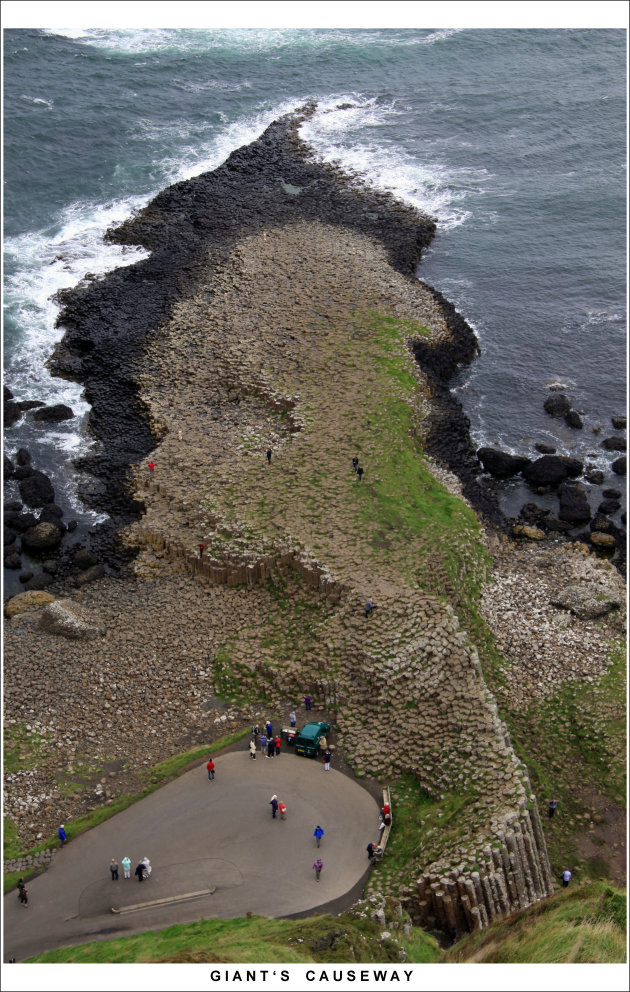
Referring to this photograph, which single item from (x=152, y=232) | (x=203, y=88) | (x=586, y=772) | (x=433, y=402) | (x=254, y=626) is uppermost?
(x=203, y=88)

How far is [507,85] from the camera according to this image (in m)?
145

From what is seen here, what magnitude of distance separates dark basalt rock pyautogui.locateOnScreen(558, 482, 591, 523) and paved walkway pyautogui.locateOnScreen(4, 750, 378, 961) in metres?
34.0

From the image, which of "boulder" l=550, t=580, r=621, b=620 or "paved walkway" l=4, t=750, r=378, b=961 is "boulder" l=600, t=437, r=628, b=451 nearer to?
"boulder" l=550, t=580, r=621, b=620

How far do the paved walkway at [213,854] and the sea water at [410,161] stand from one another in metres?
28.1

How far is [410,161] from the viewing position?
122125 mm

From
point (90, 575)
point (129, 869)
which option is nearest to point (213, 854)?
point (129, 869)

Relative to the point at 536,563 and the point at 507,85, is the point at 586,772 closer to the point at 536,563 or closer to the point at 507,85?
the point at 536,563

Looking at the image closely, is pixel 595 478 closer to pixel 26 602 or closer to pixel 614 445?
pixel 614 445

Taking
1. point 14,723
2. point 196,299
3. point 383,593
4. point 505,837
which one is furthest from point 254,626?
point 196,299

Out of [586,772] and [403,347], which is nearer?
[586,772]

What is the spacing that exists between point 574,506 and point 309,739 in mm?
34901

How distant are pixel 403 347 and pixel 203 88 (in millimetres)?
76993

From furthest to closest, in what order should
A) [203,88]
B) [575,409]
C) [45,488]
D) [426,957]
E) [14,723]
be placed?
[203,88] → [575,409] → [45,488] → [14,723] → [426,957]

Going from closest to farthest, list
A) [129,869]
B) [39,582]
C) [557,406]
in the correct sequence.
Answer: [129,869] < [39,582] < [557,406]
